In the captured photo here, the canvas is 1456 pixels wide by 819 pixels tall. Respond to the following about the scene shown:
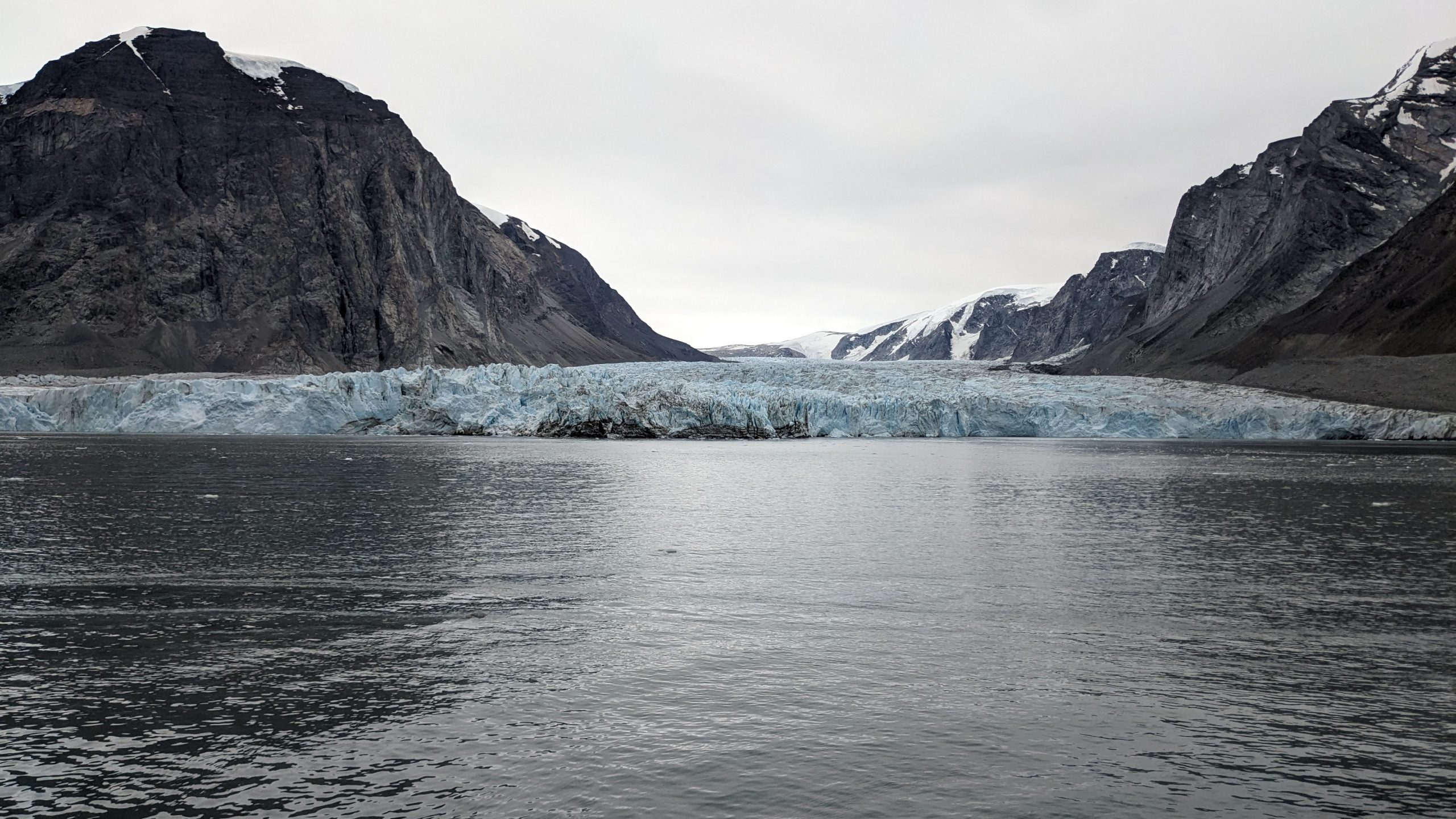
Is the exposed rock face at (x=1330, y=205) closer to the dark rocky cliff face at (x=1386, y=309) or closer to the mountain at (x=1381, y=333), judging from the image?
the dark rocky cliff face at (x=1386, y=309)

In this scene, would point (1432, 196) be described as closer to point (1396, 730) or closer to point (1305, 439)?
point (1305, 439)

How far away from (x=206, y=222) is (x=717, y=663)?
115649 mm

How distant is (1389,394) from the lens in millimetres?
72688

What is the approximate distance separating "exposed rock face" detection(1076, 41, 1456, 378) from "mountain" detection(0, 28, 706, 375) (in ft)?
308

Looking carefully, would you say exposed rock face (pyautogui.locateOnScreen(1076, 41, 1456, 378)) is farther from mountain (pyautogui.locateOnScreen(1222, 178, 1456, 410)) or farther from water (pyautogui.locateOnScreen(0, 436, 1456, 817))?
water (pyautogui.locateOnScreen(0, 436, 1456, 817))

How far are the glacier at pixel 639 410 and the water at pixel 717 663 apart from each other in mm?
36200

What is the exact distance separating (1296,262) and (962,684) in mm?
124538

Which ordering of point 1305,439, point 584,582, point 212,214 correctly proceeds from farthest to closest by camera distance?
point 212,214, point 1305,439, point 584,582

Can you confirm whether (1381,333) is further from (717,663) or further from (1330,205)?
(717,663)

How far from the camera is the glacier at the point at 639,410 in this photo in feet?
177

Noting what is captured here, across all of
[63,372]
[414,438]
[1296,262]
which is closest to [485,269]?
[63,372]

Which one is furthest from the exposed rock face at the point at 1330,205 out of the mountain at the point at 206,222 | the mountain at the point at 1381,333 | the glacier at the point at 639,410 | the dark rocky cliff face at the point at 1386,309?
the mountain at the point at 206,222

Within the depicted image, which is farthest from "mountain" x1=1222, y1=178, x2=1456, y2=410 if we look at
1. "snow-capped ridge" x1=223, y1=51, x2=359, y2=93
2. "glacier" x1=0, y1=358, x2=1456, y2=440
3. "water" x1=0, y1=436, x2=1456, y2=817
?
"snow-capped ridge" x1=223, y1=51, x2=359, y2=93

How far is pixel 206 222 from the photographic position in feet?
345
